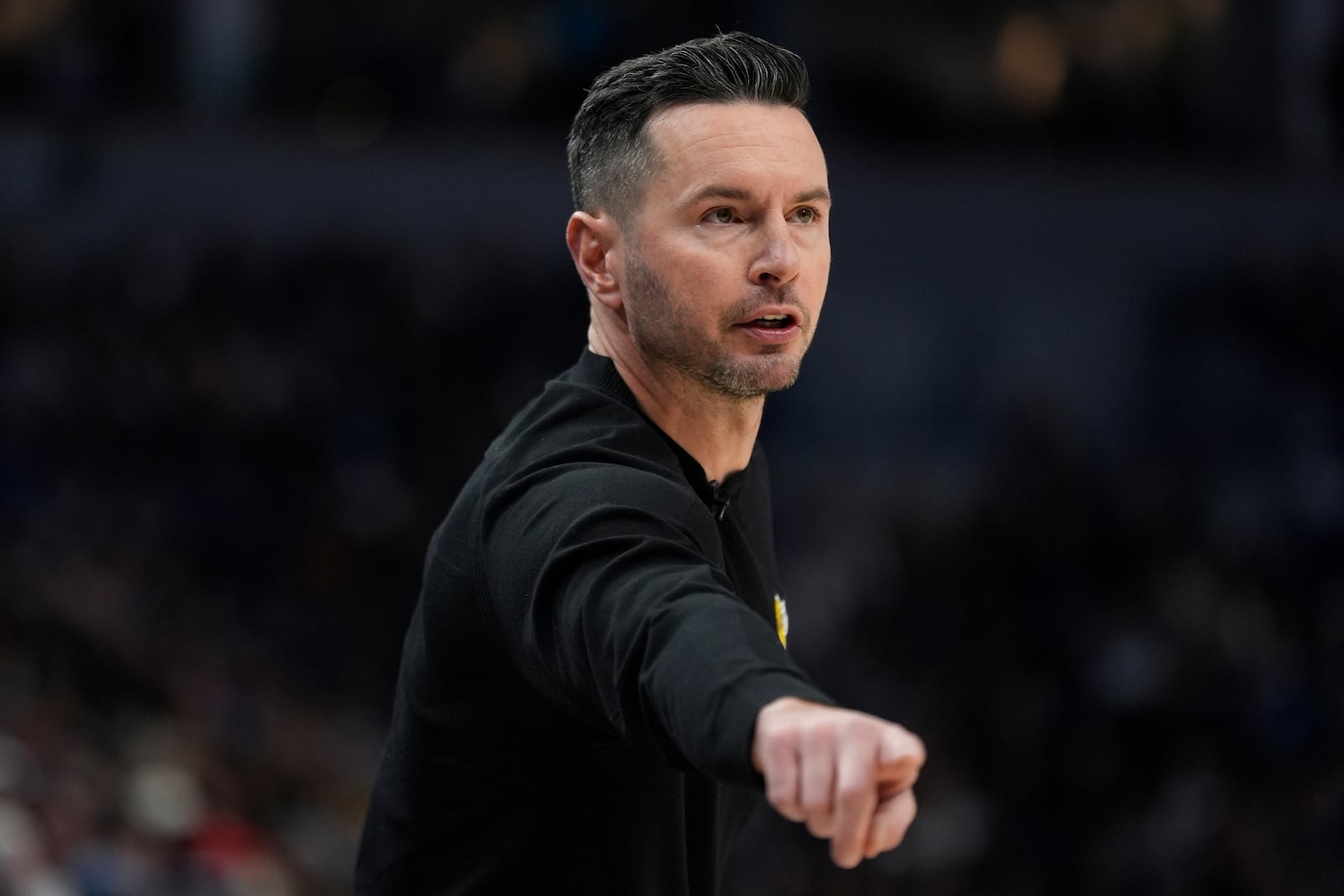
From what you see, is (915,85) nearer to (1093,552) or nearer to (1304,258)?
(1304,258)

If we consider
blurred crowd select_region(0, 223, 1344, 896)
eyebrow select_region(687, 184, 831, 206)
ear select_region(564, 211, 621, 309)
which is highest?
eyebrow select_region(687, 184, 831, 206)

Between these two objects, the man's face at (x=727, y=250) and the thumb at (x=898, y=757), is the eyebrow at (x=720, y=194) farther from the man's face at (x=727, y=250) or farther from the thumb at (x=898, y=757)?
the thumb at (x=898, y=757)

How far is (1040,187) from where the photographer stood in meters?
10.0

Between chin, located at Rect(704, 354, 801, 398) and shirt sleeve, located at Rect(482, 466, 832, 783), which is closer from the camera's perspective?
shirt sleeve, located at Rect(482, 466, 832, 783)

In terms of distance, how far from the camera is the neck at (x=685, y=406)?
2.23m

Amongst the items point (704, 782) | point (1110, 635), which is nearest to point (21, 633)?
point (1110, 635)

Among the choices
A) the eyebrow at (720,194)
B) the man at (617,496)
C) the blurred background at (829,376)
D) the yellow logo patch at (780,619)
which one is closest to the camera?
the man at (617,496)

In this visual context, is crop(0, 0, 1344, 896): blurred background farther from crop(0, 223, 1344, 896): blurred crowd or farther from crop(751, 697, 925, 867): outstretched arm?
crop(751, 697, 925, 867): outstretched arm

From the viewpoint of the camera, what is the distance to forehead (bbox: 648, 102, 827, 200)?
7.04 feet

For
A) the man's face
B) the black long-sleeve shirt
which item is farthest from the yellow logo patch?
the man's face

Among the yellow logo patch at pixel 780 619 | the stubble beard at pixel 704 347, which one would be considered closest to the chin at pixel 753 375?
the stubble beard at pixel 704 347

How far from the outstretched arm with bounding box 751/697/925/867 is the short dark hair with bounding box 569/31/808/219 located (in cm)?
97

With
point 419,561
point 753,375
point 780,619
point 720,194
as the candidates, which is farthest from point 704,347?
point 419,561

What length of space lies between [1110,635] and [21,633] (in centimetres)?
503
